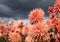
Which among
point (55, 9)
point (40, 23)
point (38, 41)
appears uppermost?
point (55, 9)

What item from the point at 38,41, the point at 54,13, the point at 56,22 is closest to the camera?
the point at 38,41

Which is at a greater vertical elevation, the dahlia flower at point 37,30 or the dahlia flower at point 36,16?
the dahlia flower at point 36,16

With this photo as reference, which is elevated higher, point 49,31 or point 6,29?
point 6,29

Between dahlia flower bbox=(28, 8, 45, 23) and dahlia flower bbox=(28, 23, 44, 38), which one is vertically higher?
dahlia flower bbox=(28, 8, 45, 23)

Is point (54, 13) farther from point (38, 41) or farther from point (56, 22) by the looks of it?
point (38, 41)

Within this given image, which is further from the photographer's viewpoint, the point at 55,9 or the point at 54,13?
the point at 54,13

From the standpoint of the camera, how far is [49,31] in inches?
82.4

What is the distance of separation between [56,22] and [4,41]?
187cm

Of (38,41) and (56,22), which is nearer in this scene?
(38,41)

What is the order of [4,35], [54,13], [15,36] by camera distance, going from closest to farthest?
[54,13] < [15,36] < [4,35]

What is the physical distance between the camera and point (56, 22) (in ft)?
6.82

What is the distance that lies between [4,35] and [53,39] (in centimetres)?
185

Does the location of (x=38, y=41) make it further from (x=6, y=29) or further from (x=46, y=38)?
(x=6, y=29)

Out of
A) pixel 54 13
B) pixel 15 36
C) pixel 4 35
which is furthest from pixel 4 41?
pixel 54 13
